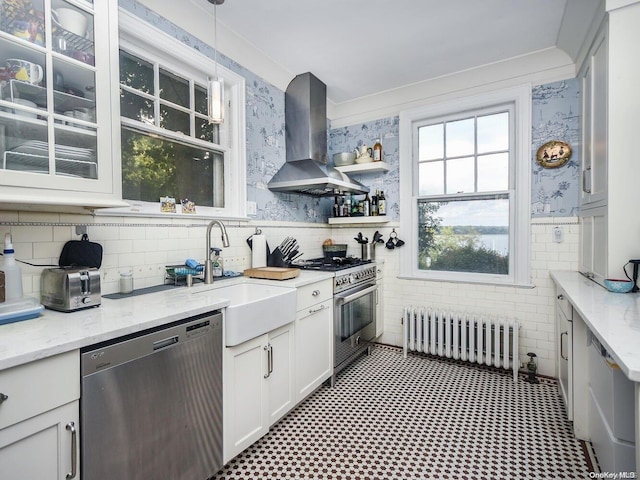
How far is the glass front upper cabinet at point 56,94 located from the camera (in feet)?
4.05

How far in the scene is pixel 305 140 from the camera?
3.09 metres

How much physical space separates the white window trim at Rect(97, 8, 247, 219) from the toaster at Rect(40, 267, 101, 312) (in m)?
0.46

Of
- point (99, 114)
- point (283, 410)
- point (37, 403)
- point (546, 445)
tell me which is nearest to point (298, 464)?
point (283, 410)

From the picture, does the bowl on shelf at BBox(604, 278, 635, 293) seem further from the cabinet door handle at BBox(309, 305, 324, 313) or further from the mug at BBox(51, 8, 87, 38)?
the mug at BBox(51, 8, 87, 38)

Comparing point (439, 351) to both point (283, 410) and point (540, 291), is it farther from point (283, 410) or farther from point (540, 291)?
point (283, 410)

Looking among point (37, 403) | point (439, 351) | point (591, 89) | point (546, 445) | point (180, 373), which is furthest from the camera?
point (439, 351)

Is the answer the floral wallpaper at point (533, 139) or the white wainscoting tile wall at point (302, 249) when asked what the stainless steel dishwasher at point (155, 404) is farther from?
the floral wallpaper at point (533, 139)

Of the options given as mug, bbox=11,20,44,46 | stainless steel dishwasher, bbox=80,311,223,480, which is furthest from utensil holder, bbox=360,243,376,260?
mug, bbox=11,20,44,46

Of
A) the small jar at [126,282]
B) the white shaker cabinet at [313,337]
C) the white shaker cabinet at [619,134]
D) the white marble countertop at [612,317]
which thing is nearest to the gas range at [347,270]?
the white shaker cabinet at [313,337]

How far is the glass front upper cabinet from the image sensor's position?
1234 millimetres

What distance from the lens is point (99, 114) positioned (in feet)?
4.79

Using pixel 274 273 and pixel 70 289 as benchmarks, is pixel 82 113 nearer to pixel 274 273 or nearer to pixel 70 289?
pixel 70 289

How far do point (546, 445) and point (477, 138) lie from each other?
2.61 metres

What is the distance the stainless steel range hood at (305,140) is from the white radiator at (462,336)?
1.54 meters
